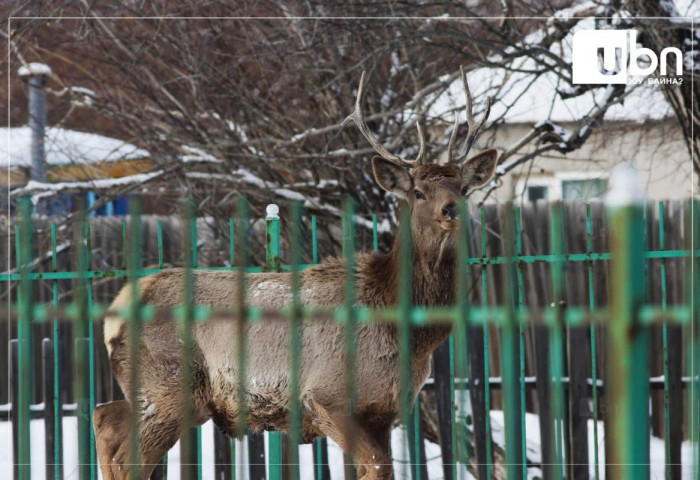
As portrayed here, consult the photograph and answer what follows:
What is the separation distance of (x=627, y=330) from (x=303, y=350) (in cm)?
280

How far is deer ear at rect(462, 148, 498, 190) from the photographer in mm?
4922

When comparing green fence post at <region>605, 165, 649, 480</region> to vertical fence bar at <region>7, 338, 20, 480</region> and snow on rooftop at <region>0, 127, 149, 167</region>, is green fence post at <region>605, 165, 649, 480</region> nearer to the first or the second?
vertical fence bar at <region>7, 338, 20, 480</region>

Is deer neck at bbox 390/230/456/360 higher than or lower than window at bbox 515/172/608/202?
lower

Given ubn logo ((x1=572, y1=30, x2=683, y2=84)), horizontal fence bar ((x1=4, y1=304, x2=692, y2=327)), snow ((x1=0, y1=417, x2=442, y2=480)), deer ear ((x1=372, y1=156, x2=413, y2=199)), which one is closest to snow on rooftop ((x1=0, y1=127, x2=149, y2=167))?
snow ((x1=0, y1=417, x2=442, y2=480))

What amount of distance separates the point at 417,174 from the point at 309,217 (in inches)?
118

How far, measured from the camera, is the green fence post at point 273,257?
521 centimetres

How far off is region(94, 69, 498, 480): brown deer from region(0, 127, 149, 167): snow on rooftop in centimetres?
371

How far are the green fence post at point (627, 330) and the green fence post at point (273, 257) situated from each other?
3.49 m

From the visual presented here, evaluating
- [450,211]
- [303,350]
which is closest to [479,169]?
[450,211]

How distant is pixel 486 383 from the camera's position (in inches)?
218

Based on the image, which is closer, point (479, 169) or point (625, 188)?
point (625, 188)

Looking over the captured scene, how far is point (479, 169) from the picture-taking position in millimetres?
5008

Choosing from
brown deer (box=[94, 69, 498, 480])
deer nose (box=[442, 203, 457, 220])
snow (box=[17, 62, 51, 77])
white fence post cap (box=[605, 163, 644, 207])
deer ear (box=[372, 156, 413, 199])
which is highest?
snow (box=[17, 62, 51, 77])

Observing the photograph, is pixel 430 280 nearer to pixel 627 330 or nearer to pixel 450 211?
pixel 450 211
